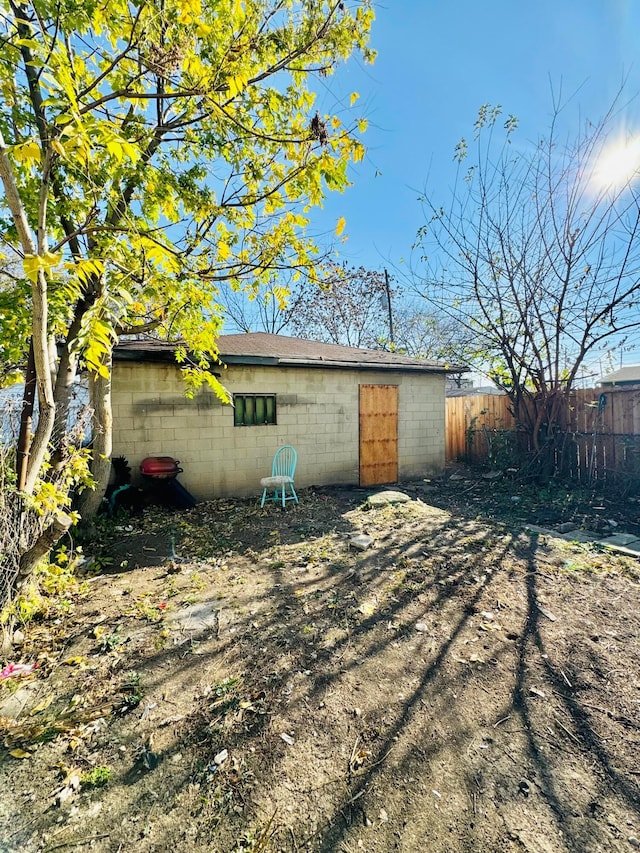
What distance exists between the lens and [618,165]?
583cm

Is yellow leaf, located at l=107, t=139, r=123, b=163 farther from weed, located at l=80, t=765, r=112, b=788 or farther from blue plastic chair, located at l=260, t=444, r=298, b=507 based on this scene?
blue plastic chair, located at l=260, t=444, r=298, b=507

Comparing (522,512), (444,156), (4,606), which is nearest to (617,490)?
(522,512)

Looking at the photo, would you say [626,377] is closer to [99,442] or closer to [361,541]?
[361,541]

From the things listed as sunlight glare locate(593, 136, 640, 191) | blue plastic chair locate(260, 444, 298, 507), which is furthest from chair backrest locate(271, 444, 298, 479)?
sunlight glare locate(593, 136, 640, 191)

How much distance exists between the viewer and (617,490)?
6180 mm

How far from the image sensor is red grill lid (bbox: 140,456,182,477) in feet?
17.1

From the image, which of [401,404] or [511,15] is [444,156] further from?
[401,404]

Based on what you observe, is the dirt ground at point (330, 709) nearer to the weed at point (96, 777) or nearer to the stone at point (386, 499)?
the weed at point (96, 777)

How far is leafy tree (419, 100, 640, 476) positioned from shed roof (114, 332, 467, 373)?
1.38m

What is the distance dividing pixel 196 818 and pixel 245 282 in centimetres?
400

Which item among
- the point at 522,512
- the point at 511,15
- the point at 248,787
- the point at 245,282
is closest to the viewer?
the point at 248,787

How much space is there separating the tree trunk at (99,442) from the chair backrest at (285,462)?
265 centimetres

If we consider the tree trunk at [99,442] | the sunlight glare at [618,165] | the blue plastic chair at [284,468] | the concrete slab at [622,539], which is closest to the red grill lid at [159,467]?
the tree trunk at [99,442]

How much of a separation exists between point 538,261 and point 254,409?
6.02m
